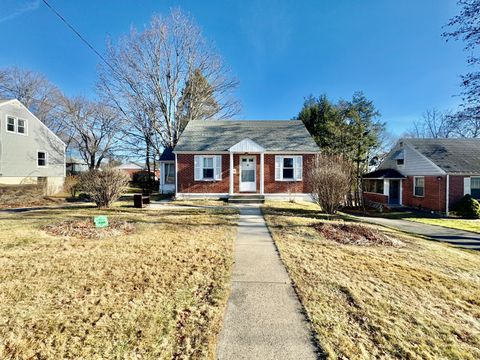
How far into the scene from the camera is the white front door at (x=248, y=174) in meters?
14.8

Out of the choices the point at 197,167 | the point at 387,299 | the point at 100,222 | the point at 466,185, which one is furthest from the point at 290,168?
the point at 466,185

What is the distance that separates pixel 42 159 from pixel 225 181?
18355mm

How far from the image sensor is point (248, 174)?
583 inches

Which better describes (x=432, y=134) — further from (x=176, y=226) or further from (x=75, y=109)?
(x=75, y=109)

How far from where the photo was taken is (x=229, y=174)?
48.2 feet

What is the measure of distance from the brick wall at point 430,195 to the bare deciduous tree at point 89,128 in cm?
2950

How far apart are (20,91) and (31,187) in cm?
2461

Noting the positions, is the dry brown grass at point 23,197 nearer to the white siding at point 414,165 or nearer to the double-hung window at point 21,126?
the double-hung window at point 21,126

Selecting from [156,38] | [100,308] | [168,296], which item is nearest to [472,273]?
[168,296]

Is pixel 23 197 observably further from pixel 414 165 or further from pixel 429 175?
pixel 414 165

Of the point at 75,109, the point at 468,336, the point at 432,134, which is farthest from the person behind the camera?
the point at 432,134

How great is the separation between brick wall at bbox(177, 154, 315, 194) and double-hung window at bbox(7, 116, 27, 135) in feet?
50.6

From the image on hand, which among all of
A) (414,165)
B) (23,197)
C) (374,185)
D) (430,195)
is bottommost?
(430,195)

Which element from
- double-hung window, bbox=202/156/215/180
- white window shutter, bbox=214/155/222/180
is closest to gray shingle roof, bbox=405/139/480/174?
white window shutter, bbox=214/155/222/180
